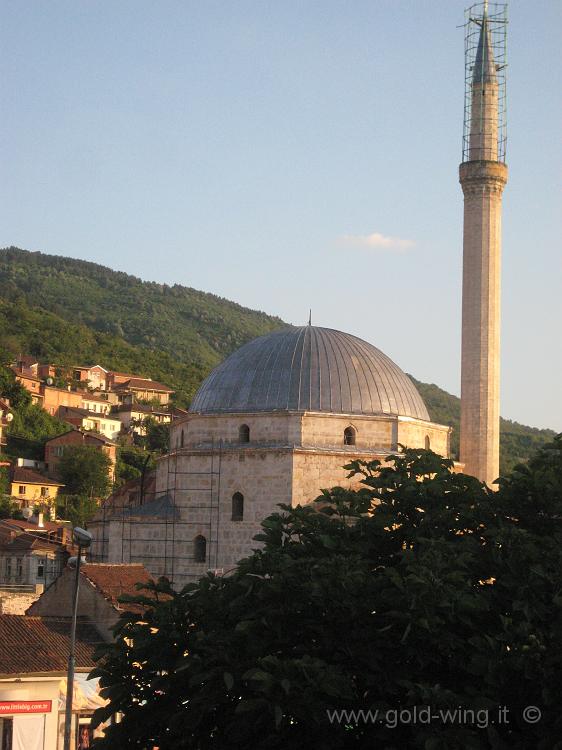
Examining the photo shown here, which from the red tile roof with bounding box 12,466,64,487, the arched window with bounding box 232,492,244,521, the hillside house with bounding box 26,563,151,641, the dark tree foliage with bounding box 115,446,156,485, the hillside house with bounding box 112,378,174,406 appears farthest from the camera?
the hillside house with bounding box 112,378,174,406

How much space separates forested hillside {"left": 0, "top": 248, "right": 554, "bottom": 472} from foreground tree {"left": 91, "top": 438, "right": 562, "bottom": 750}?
50114 mm

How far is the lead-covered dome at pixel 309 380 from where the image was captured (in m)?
A: 30.0

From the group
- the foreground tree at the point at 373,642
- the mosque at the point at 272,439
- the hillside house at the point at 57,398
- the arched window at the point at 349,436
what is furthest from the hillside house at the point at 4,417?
the foreground tree at the point at 373,642

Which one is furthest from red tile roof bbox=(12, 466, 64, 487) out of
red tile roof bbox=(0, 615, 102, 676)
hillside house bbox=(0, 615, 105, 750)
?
hillside house bbox=(0, 615, 105, 750)

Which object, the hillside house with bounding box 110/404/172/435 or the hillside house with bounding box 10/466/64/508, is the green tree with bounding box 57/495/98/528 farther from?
the hillside house with bounding box 110/404/172/435

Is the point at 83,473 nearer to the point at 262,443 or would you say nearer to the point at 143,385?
the point at 143,385

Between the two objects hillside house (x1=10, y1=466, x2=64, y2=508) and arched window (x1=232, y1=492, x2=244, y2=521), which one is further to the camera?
hillside house (x1=10, y1=466, x2=64, y2=508)

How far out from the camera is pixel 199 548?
2977 centimetres

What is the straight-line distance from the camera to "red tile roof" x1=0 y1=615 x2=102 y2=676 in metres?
19.0

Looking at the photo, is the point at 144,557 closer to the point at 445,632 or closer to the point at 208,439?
the point at 208,439

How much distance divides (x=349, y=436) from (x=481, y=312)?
5.79 metres

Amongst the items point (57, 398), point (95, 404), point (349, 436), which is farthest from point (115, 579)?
point (95, 404)

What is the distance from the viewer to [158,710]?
12391mm

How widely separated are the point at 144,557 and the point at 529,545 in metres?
18.7
